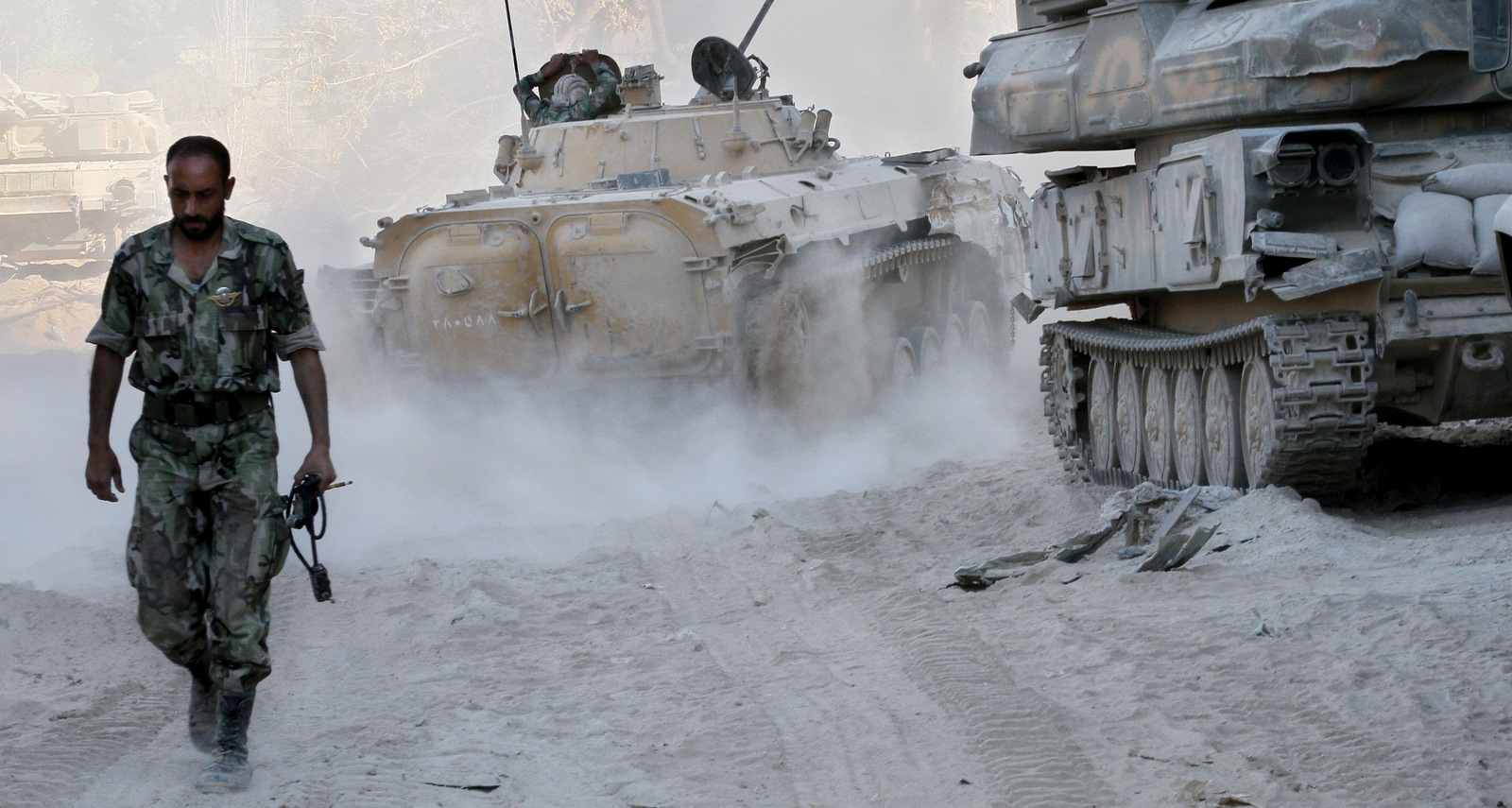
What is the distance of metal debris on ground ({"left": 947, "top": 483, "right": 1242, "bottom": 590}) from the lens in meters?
6.68

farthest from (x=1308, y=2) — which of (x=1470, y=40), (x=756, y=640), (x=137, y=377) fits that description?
(x=137, y=377)

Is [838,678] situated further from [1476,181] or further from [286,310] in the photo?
[1476,181]

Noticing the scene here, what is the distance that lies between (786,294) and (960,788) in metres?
7.54

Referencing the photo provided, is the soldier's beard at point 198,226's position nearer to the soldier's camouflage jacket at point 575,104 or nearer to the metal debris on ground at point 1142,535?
the metal debris on ground at point 1142,535

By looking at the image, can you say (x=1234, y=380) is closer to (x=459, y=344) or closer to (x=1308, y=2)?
(x=1308, y=2)

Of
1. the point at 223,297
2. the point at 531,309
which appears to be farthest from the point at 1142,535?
the point at 531,309

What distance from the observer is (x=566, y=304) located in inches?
440

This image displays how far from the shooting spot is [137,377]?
4570mm

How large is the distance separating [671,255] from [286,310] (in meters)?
6.33

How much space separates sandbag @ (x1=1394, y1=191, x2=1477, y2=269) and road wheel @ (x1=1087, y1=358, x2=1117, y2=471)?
300 cm

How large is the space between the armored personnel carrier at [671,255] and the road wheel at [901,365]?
2 cm

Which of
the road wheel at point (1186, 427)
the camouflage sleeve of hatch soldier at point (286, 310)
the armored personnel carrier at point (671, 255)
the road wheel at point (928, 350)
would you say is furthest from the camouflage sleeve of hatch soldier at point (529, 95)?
the camouflage sleeve of hatch soldier at point (286, 310)

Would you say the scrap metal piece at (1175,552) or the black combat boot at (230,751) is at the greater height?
the black combat boot at (230,751)

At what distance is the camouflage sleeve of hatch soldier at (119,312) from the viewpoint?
4.48 metres
